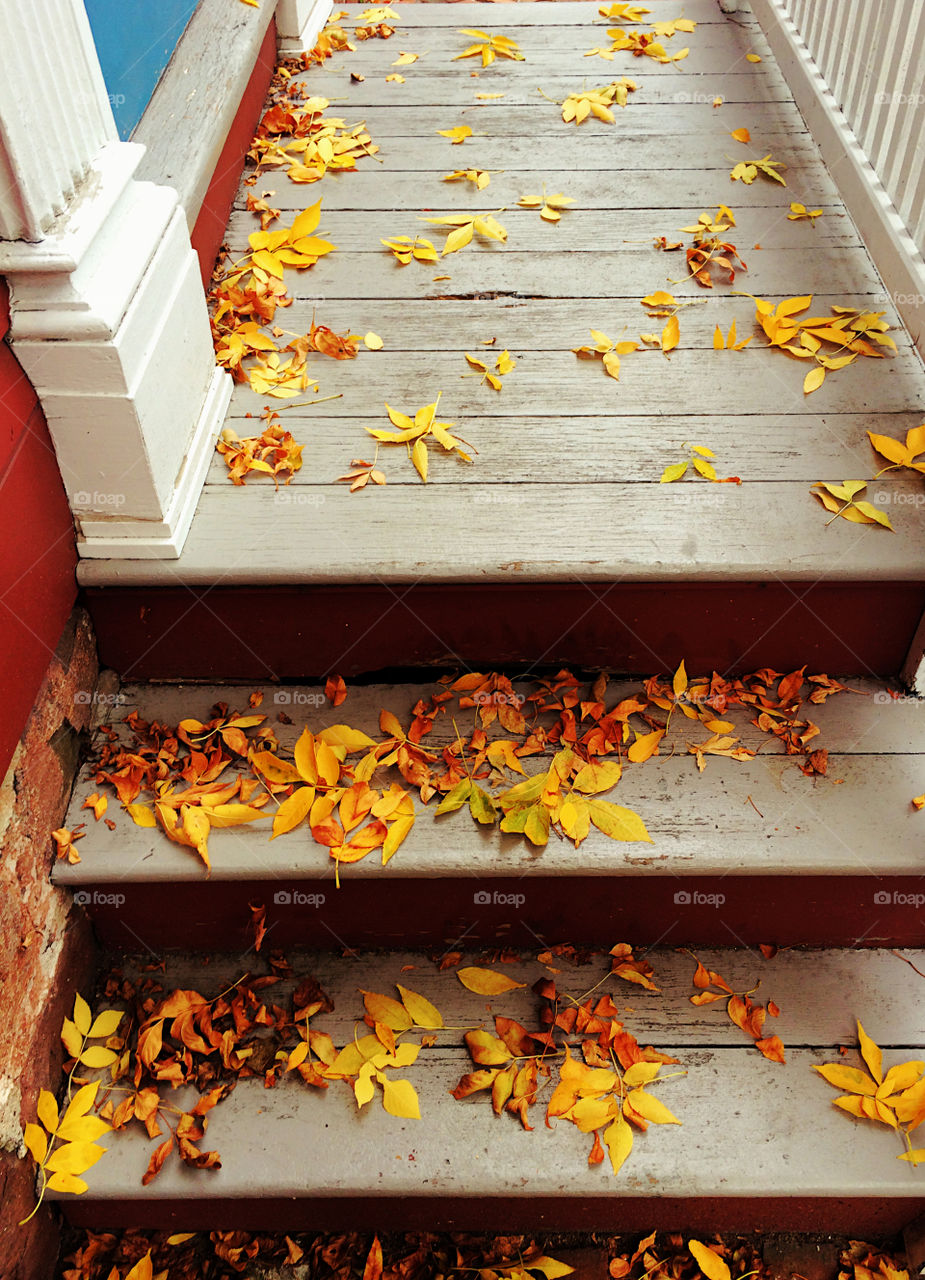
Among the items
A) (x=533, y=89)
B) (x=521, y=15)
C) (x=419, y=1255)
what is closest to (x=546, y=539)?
(x=419, y=1255)

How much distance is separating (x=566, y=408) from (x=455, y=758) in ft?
2.14

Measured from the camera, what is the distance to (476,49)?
8.64 feet

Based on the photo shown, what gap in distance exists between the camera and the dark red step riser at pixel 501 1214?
137 cm

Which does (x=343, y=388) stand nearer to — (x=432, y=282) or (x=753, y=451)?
(x=432, y=282)

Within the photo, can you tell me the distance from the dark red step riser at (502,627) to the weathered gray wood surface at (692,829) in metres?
0.09

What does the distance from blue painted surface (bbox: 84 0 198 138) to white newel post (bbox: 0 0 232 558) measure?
306mm

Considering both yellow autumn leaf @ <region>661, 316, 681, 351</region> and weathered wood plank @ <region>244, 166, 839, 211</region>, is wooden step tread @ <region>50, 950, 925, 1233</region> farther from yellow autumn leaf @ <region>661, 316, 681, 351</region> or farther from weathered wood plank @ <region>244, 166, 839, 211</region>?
weathered wood plank @ <region>244, 166, 839, 211</region>

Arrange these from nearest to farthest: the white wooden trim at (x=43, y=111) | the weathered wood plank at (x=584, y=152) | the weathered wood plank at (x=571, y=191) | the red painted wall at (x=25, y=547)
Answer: the white wooden trim at (x=43, y=111) < the red painted wall at (x=25, y=547) < the weathered wood plank at (x=571, y=191) < the weathered wood plank at (x=584, y=152)

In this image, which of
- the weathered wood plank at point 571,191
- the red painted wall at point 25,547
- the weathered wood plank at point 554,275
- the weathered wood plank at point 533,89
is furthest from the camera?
the weathered wood plank at point 533,89

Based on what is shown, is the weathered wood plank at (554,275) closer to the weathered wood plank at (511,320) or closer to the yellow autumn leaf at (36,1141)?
the weathered wood plank at (511,320)

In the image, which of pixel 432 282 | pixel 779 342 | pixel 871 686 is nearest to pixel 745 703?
pixel 871 686

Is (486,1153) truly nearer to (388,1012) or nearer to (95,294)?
(388,1012)

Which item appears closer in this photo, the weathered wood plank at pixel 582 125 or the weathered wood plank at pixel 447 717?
the weathered wood plank at pixel 447 717

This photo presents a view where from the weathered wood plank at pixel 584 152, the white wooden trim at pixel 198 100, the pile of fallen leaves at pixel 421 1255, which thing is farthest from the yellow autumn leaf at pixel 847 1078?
the weathered wood plank at pixel 584 152
